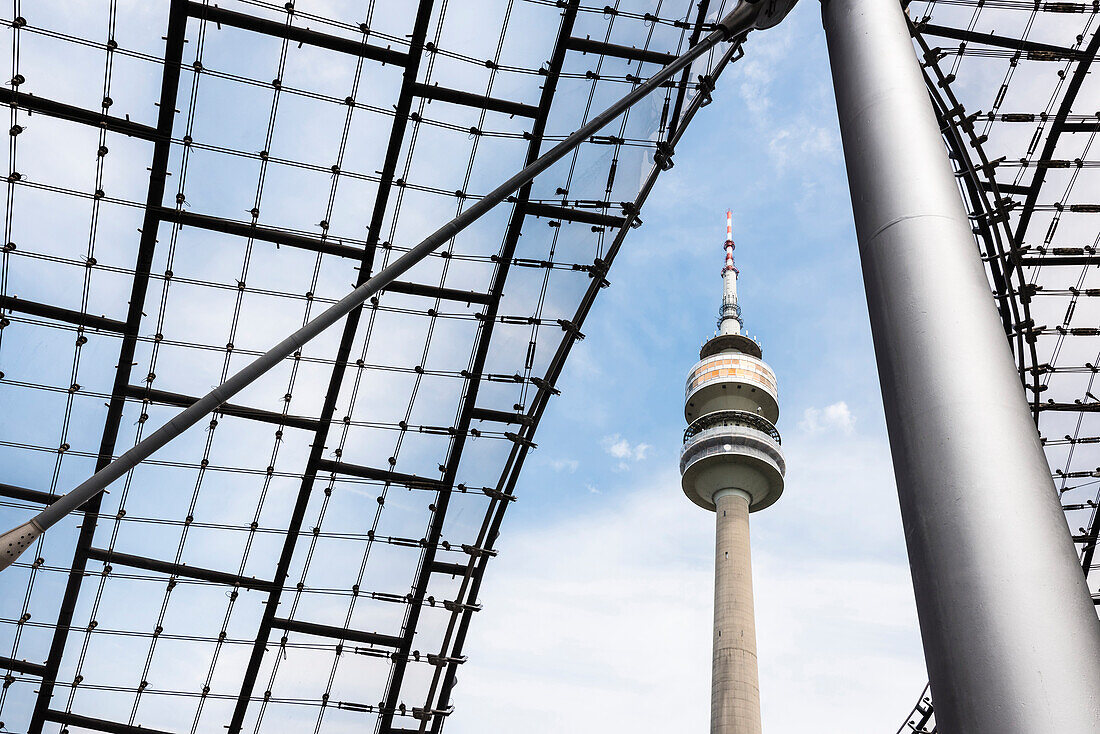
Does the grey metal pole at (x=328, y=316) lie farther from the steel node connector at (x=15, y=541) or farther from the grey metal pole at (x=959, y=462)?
the grey metal pole at (x=959, y=462)

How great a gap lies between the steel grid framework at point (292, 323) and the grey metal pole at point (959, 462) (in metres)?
12.7

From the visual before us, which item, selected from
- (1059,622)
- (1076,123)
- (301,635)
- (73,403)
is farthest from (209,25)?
(1076,123)

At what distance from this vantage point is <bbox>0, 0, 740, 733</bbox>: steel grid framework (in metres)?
20.6

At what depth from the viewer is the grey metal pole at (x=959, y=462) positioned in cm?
509

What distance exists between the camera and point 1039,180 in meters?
24.8

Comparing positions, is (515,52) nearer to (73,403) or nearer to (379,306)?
(379,306)

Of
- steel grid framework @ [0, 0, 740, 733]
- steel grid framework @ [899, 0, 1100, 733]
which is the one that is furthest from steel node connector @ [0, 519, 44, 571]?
steel grid framework @ [899, 0, 1100, 733]

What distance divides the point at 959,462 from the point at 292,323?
65.6 feet

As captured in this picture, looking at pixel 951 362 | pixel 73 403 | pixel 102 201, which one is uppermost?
pixel 102 201

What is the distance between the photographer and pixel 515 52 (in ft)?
70.0

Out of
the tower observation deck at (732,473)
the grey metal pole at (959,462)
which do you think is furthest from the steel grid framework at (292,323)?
the tower observation deck at (732,473)

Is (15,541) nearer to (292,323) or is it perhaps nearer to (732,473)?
(292,323)

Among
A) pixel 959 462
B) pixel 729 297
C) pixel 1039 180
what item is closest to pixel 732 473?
pixel 729 297

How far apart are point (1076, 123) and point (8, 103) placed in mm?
26798
